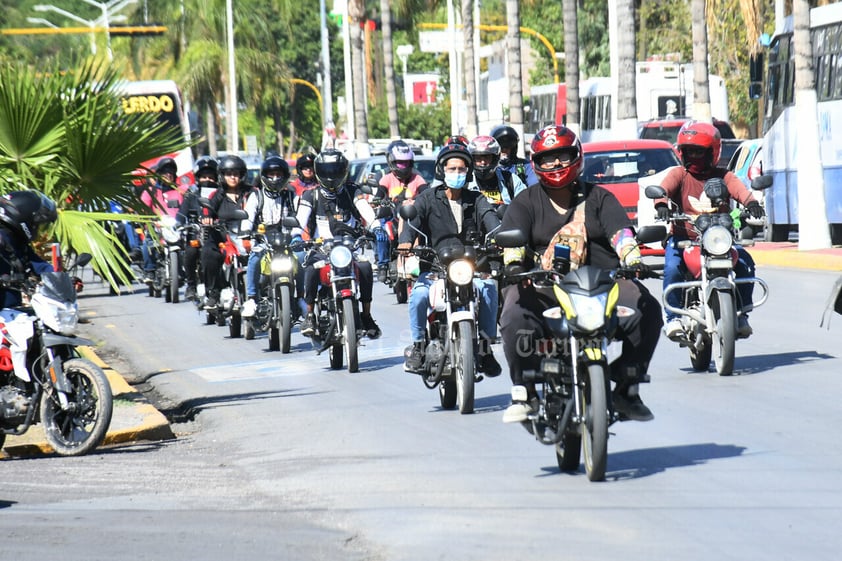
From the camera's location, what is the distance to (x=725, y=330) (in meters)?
11.8

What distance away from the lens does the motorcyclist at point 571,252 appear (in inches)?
318

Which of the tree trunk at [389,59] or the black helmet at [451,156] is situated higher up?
the tree trunk at [389,59]

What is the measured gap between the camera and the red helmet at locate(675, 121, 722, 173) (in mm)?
12234

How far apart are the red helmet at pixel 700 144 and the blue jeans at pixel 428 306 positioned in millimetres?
2122

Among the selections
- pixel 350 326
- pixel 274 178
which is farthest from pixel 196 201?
pixel 350 326

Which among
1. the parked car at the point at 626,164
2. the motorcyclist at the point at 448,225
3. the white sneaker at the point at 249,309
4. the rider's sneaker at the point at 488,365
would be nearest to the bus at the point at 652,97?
the parked car at the point at 626,164

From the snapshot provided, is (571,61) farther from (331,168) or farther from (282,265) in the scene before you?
(331,168)

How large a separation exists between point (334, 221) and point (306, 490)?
249 inches

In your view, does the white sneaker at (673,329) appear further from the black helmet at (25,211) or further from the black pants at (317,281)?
the black helmet at (25,211)

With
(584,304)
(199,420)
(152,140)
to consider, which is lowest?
(199,420)

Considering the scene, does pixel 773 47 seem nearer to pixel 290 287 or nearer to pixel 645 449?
pixel 290 287

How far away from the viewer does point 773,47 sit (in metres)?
29.4

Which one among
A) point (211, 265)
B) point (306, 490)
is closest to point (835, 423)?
point (306, 490)

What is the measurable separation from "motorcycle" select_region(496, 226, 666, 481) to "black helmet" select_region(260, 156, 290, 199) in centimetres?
793
